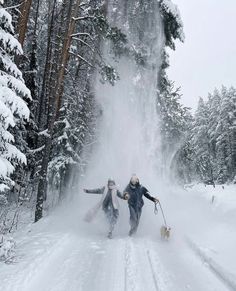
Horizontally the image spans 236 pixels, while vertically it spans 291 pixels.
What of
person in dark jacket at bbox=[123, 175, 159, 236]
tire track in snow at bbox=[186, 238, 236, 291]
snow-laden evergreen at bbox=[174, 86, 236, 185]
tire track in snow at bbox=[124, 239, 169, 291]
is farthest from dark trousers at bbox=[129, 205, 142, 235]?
snow-laden evergreen at bbox=[174, 86, 236, 185]

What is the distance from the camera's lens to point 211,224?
48.0ft

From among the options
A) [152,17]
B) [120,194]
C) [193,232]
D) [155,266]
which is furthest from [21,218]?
[152,17]

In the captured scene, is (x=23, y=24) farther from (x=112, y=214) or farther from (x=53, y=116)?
(x=112, y=214)

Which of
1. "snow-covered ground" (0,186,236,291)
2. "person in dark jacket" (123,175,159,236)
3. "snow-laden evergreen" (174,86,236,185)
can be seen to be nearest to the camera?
"snow-covered ground" (0,186,236,291)

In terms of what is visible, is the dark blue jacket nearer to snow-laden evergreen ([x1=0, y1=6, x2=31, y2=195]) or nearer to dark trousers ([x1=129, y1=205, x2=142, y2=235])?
dark trousers ([x1=129, y1=205, x2=142, y2=235])

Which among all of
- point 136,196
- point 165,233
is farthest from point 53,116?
point 165,233

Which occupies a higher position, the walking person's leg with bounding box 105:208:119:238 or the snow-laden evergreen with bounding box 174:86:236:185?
the snow-laden evergreen with bounding box 174:86:236:185

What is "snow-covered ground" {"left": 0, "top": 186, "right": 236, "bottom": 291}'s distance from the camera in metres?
6.78

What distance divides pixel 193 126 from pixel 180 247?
6582 cm

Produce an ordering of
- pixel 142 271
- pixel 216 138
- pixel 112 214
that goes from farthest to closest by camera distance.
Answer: pixel 216 138 < pixel 112 214 < pixel 142 271

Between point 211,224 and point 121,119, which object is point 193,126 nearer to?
point 121,119

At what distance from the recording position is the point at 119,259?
8.67 meters

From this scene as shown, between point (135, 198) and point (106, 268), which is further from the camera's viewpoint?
point (135, 198)

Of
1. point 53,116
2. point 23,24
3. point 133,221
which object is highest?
point 23,24
